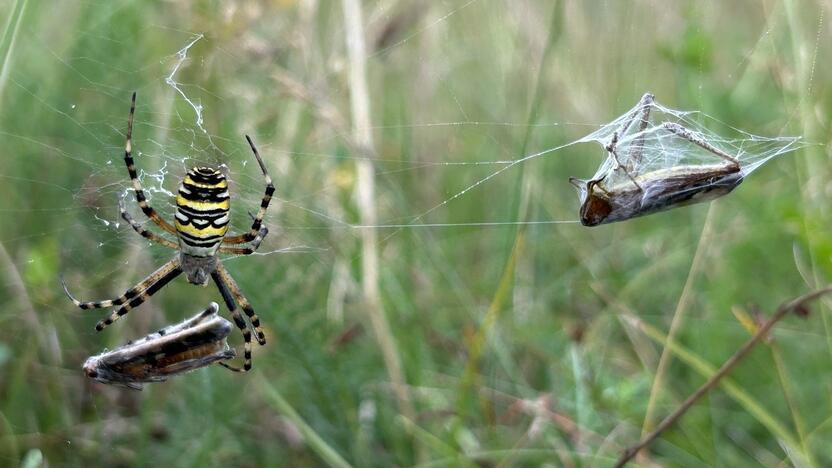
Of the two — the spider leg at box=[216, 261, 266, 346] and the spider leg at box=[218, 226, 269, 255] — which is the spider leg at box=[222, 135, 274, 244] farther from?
the spider leg at box=[216, 261, 266, 346]

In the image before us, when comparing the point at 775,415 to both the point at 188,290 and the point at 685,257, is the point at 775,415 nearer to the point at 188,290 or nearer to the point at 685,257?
the point at 685,257

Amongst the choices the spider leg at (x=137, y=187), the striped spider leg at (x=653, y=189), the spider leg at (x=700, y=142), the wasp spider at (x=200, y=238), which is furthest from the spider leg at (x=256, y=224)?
the spider leg at (x=700, y=142)

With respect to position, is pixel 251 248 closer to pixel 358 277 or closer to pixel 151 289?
pixel 151 289

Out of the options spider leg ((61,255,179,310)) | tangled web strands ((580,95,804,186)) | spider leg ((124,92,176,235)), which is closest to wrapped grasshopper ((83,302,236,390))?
spider leg ((124,92,176,235))

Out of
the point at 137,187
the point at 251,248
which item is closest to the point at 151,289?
the point at 251,248

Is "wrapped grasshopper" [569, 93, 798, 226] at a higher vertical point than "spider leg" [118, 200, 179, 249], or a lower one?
higher

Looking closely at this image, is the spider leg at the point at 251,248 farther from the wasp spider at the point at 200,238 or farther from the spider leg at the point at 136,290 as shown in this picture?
the spider leg at the point at 136,290
